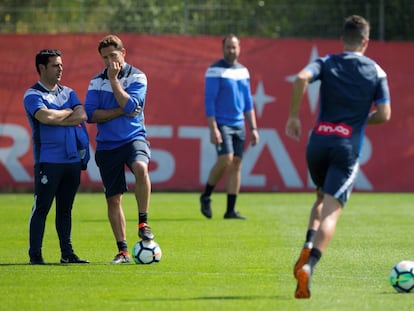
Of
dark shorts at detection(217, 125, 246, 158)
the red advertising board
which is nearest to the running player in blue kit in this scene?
dark shorts at detection(217, 125, 246, 158)

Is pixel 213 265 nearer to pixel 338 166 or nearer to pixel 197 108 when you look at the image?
pixel 338 166

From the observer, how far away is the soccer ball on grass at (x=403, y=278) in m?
8.97

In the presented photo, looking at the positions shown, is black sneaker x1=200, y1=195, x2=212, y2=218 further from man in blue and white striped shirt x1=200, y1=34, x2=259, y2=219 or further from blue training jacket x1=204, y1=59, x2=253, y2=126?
blue training jacket x1=204, y1=59, x2=253, y2=126

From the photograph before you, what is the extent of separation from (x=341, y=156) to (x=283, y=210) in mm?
9604

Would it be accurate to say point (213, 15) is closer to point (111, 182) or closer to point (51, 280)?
point (111, 182)

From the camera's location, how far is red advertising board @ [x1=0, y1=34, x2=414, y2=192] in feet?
74.8

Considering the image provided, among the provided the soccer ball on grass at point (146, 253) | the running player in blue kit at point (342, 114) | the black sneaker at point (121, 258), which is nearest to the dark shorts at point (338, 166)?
the running player in blue kit at point (342, 114)

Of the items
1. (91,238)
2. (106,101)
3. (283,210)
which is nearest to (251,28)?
(283,210)

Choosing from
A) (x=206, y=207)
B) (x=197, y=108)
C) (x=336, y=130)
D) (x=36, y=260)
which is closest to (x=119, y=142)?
(x=36, y=260)

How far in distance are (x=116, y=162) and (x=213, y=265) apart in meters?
1.40

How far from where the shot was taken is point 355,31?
890cm

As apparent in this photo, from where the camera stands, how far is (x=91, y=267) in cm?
1073

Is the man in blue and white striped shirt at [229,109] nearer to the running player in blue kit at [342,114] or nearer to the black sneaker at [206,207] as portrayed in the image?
the black sneaker at [206,207]

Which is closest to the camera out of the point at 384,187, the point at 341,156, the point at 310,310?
the point at 310,310
